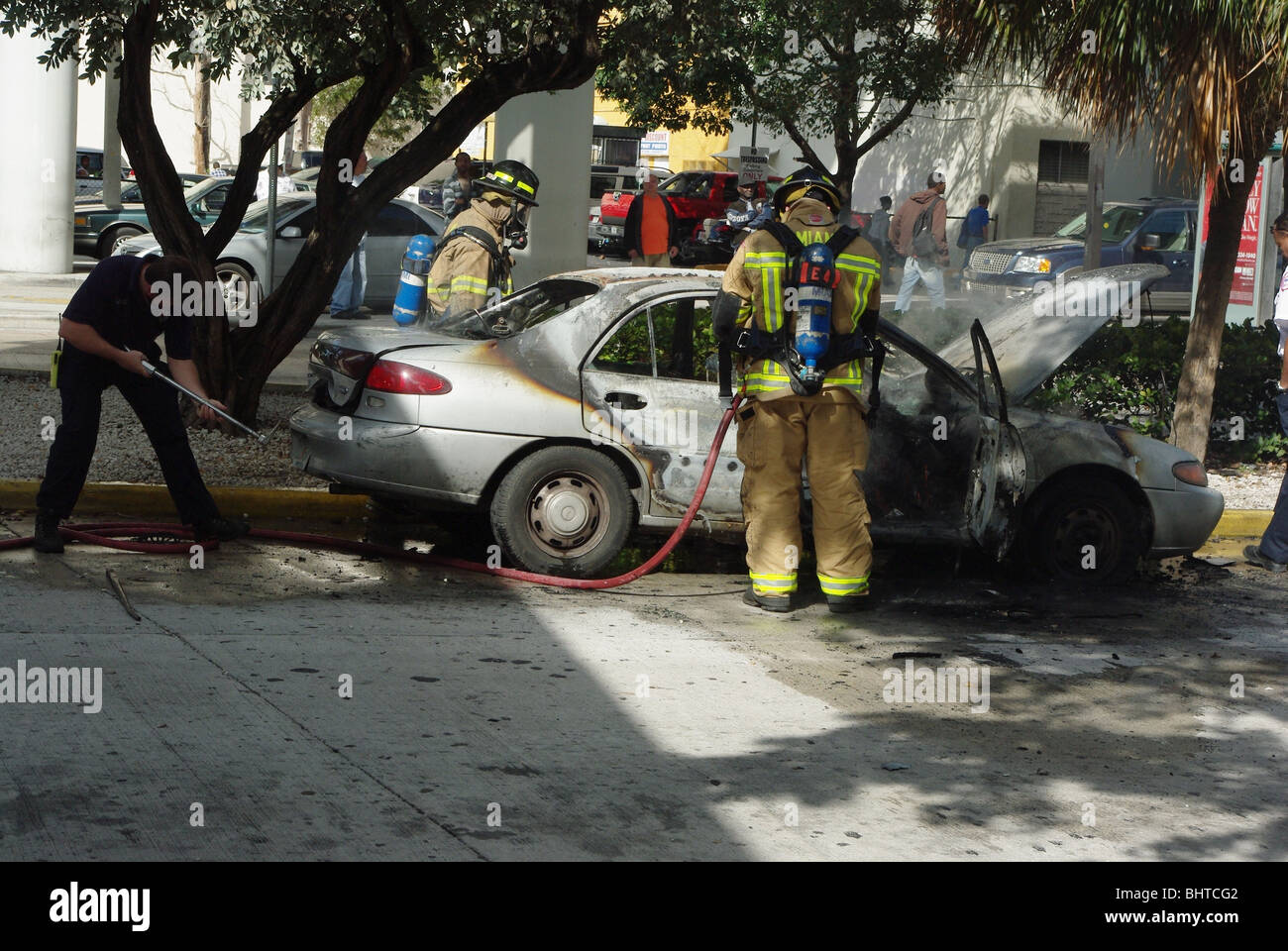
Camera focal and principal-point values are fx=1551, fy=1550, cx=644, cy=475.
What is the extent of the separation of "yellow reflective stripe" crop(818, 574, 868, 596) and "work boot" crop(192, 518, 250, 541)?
2850mm

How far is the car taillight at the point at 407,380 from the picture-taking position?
7234mm

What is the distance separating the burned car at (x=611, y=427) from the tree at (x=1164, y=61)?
1381 millimetres

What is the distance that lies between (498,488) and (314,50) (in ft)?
11.1

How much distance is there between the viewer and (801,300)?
6.88 meters

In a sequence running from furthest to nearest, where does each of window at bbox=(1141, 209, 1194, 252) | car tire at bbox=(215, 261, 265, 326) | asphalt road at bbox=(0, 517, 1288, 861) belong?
1. window at bbox=(1141, 209, 1194, 252)
2. car tire at bbox=(215, 261, 265, 326)
3. asphalt road at bbox=(0, 517, 1288, 861)

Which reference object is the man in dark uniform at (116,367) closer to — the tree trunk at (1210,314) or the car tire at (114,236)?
the tree trunk at (1210,314)

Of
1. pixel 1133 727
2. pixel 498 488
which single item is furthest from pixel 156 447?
pixel 1133 727

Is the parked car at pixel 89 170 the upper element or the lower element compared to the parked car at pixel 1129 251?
upper

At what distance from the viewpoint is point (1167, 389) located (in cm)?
1101

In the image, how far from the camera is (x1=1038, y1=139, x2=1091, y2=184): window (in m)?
31.3

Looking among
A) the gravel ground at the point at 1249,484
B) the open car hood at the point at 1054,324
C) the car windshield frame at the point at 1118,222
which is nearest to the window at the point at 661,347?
the open car hood at the point at 1054,324

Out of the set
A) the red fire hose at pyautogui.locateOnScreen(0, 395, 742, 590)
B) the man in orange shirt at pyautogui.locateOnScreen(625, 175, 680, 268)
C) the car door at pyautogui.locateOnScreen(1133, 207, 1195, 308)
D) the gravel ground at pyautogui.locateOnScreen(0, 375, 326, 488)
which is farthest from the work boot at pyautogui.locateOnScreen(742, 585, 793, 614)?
the car door at pyautogui.locateOnScreen(1133, 207, 1195, 308)

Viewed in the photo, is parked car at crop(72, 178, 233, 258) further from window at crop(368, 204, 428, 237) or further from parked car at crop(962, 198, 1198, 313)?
parked car at crop(962, 198, 1198, 313)
